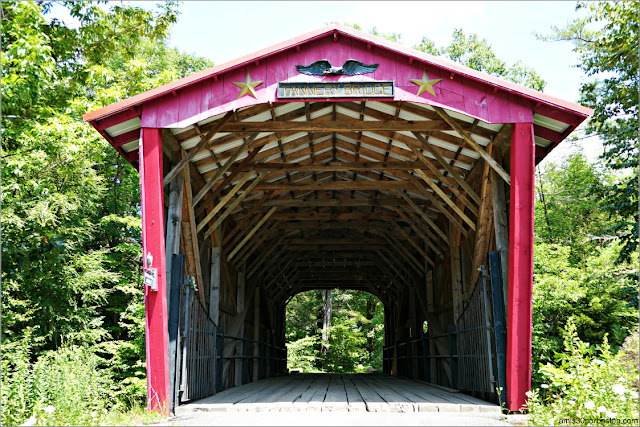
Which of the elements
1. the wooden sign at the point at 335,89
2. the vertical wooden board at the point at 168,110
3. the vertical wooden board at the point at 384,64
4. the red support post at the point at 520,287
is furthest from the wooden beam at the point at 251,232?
the red support post at the point at 520,287

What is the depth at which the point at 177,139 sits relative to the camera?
8.40 meters

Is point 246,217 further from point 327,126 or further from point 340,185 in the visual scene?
point 327,126

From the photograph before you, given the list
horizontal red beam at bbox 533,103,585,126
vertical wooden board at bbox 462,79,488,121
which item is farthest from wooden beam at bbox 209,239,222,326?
horizontal red beam at bbox 533,103,585,126

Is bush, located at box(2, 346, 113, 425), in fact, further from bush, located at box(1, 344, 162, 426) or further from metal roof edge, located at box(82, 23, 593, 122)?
metal roof edge, located at box(82, 23, 593, 122)

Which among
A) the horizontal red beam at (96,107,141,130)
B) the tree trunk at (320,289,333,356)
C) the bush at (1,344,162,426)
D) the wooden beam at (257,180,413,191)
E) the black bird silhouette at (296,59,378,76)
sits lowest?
the tree trunk at (320,289,333,356)

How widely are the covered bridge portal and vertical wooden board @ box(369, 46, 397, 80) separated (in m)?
0.01

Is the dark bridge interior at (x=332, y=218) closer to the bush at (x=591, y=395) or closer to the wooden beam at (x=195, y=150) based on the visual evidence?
the wooden beam at (x=195, y=150)

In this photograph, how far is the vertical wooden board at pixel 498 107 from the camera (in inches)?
277

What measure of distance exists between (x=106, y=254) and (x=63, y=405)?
1076cm

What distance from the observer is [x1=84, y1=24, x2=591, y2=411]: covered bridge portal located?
22.6 ft

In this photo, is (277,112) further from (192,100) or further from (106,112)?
(106,112)

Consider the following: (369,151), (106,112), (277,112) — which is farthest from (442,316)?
(106,112)

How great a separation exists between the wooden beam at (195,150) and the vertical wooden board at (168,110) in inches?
24.8

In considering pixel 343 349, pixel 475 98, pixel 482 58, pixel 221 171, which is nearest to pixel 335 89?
pixel 475 98
